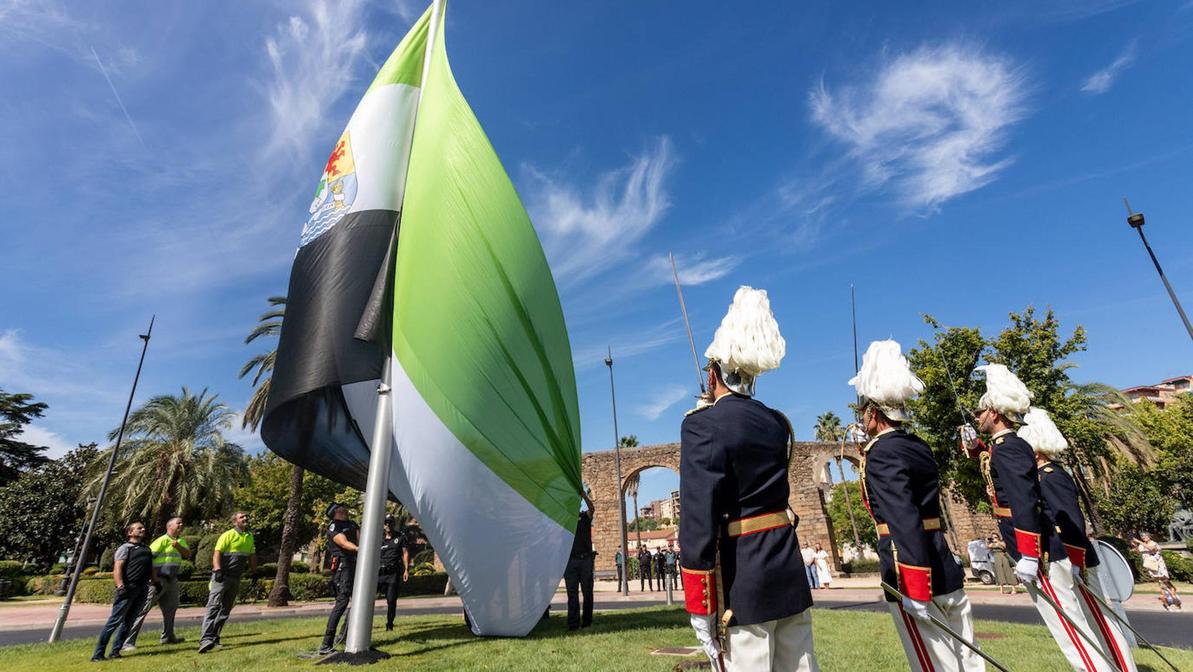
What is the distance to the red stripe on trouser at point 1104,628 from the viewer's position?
4.50m

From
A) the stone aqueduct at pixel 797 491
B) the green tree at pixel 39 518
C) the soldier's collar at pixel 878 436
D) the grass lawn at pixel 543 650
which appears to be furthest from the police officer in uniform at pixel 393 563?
the green tree at pixel 39 518

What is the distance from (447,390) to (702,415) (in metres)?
4.16

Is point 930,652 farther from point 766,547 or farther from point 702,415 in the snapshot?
point 702,415

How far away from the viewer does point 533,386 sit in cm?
723

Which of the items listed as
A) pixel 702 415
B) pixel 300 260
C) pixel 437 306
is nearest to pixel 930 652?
pixel 702 415

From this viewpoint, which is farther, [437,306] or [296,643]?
[296,643]

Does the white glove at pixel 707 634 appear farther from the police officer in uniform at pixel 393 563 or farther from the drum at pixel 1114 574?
the police officer in uniform at pixel 393 563

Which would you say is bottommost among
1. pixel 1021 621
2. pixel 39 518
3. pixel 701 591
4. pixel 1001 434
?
pixel 1021 621

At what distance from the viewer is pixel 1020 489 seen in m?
4.33

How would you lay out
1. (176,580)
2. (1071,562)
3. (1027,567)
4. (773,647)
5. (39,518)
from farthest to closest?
(39,518), (176,580), (1071,562), (1027,567), (773,647)

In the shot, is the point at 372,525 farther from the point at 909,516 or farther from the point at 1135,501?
the point at 1135,501

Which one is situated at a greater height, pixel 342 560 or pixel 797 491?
pixel 797 491

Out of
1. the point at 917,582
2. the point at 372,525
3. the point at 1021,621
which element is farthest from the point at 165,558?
the point at 1021,621

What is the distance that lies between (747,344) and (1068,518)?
159 inches
